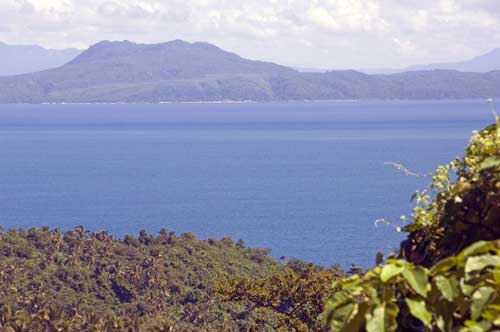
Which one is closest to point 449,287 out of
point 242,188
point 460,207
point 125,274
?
point 460,207

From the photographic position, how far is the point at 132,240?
68.6 metres

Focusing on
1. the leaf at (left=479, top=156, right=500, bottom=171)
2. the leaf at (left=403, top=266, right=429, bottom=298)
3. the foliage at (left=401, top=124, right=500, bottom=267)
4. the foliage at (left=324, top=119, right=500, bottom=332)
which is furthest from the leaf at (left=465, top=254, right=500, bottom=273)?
the leaf at (left=479, top=156, right=500, bottom=171)

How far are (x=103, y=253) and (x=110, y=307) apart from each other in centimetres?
927

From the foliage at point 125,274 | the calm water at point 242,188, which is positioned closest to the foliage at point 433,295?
the foliage at point 125,274

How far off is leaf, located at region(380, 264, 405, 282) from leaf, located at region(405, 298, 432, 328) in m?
0.10

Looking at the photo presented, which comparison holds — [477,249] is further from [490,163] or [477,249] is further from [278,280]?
[278,280]

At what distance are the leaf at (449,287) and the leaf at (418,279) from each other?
5 cm

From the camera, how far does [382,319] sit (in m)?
2.59

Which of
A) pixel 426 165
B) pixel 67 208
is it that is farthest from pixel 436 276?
pixel 426 165

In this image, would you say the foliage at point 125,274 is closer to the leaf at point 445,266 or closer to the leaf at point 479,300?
the leaf at point 445,266

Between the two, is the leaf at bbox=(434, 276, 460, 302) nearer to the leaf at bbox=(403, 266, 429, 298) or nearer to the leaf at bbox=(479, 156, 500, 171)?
the leaf at bbox=(403, 266, 429, 298)

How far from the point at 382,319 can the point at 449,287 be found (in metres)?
0.24

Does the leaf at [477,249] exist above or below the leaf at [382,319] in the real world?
above

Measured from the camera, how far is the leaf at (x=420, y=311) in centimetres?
256
